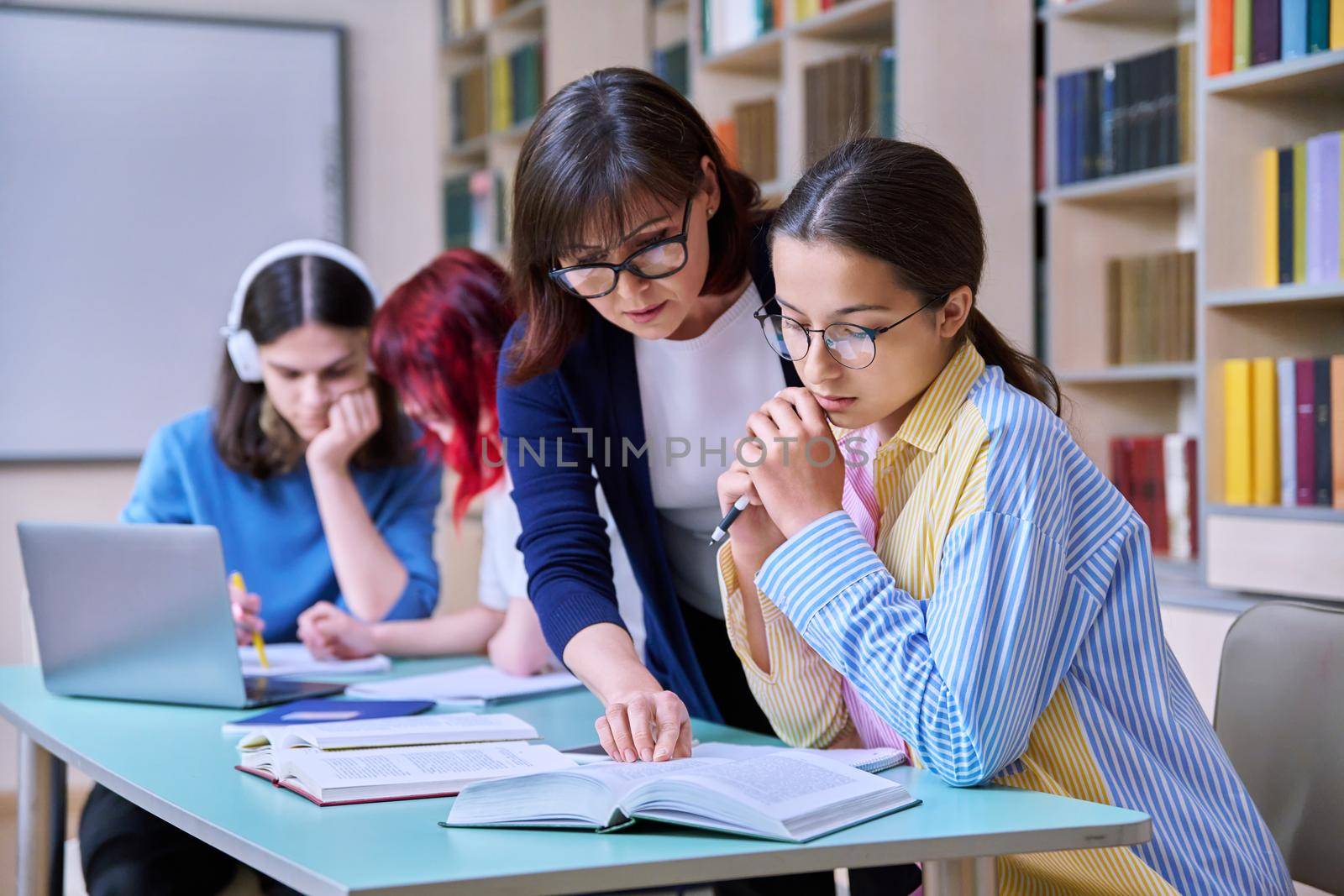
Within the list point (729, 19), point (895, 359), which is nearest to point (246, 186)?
point (729, 19)

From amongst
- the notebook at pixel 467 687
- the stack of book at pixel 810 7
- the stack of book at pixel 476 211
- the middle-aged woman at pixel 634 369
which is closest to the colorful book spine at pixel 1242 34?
the stack of book at pixel 810 7

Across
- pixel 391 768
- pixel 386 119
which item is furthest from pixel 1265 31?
pixel 386 119

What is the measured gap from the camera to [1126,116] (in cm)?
265

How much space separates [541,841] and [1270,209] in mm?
1890

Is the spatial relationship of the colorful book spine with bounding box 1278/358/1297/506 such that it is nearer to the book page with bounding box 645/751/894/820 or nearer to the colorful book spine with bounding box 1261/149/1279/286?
the colorful book spine with bounding box 1261/149/1279/286

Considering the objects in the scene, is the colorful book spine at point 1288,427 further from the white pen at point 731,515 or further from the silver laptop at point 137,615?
the silver laptop at point 137,615

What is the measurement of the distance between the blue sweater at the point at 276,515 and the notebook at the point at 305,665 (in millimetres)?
211

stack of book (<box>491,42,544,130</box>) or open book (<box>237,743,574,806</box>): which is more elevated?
stack of book (<box>491,42,544,130</box>)

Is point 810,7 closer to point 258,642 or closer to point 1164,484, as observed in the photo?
point 1164,484

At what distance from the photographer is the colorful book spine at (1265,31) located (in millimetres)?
2250

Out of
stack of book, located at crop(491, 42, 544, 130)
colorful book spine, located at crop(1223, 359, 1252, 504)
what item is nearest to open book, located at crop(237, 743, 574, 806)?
colorful book spine, located at crop(1223, 359, 1252, 504)

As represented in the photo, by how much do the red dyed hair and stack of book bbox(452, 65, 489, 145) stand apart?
2.52m

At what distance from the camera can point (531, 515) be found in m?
1.54

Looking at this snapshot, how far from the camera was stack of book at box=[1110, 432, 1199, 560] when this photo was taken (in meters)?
2.64
